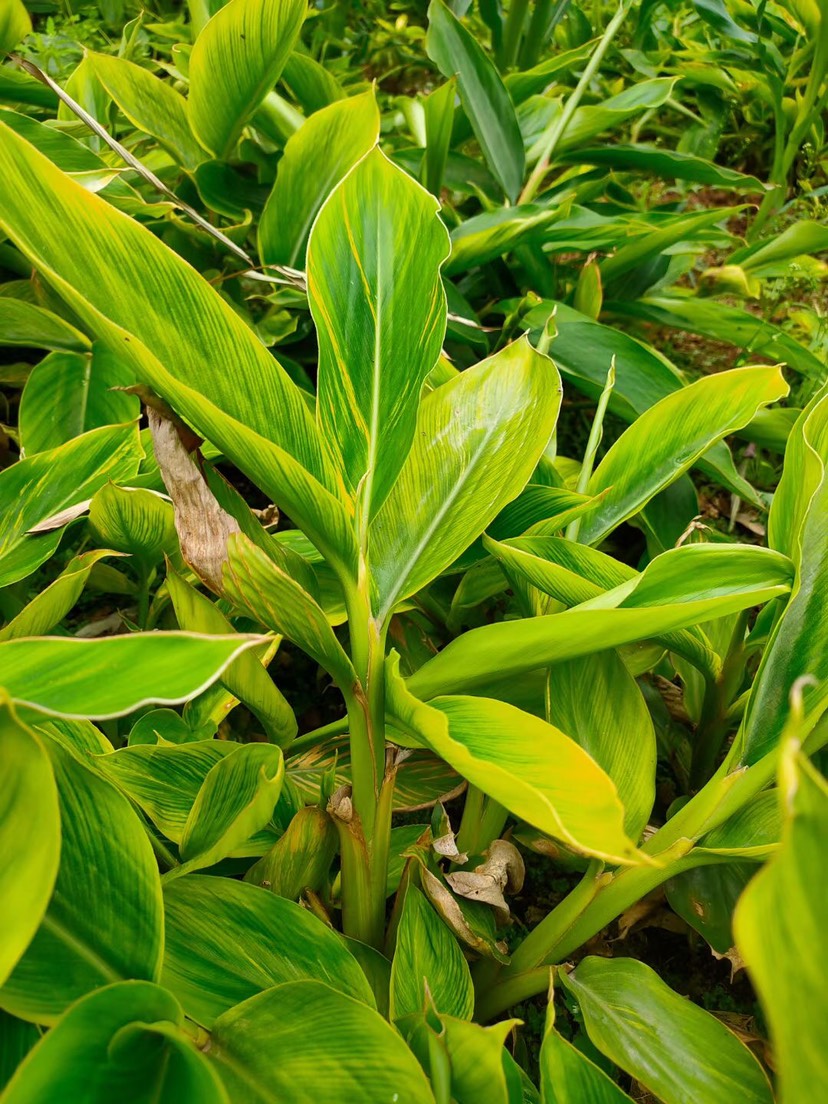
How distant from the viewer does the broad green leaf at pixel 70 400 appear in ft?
2.73

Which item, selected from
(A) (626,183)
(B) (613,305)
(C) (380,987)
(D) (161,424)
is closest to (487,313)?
(B) (613,305)

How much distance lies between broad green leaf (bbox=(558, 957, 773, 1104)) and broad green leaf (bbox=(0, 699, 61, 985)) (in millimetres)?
372

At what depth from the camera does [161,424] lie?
0.50m

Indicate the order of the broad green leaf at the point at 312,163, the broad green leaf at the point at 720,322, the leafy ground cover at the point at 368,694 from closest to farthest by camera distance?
1. the leafy ground cover at the point at 368,694
2. the broad green leaf at the point at 312,163
3. the broad green leaf at the point at 720,322

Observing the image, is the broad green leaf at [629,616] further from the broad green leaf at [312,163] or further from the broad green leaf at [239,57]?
the broad green leaf at [239,57]

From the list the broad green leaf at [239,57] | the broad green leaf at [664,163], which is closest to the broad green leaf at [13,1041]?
the broad green leaf at [239,57]

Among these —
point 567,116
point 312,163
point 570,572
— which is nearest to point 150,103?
point 312,163

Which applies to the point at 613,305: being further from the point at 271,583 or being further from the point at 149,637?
the point at 149,637

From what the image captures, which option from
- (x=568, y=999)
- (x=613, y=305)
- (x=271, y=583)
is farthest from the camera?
(x=613, y=305)

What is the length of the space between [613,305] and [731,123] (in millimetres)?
1030

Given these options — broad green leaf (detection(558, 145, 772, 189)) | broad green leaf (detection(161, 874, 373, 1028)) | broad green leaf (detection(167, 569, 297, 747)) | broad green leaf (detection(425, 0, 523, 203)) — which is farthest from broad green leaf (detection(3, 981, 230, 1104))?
broad green leaf (detection(558, 145, 772, 189))

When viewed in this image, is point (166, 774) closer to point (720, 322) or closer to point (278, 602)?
point (278, 602)

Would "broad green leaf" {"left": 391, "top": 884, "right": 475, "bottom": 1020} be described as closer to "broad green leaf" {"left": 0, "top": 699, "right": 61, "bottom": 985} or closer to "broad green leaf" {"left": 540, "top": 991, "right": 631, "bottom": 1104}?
"broad green leaf" {"left": 540, "top": 991, "right": 631, "bottom": 1104}

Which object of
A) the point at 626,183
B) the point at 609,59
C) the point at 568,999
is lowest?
the point at 568,999
